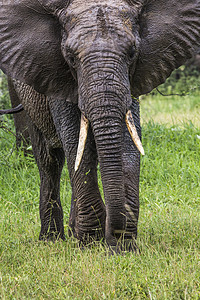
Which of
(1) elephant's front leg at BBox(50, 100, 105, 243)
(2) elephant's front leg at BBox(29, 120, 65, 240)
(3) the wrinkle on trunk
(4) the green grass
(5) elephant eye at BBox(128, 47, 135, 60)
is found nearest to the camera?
(4) the green grass

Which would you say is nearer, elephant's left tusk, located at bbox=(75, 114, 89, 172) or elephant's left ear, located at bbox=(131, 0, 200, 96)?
elephant's left tusk, located at bbox=(75, 114, 89, 172)

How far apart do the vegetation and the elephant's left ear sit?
4.03 feet

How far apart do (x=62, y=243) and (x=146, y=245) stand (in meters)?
0.79

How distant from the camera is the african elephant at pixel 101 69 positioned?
3.58 metres

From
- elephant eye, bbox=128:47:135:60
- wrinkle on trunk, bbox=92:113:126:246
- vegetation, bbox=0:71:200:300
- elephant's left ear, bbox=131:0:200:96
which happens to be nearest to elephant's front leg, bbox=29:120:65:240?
vegetation, bbox=0:71:200:300

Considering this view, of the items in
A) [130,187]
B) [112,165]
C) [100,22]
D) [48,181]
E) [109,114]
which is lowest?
[48,181]

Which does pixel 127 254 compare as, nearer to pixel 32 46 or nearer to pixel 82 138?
pixel 82 138

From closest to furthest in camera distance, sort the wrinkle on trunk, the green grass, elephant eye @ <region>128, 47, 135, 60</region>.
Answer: the green grass, the wrinkle on trunk, elephant eye @ <region>128, 47, 135, 60</region>

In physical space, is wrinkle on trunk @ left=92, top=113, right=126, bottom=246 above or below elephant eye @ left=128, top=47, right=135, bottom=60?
below

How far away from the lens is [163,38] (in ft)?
13.3

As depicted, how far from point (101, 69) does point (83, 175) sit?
1.02 m

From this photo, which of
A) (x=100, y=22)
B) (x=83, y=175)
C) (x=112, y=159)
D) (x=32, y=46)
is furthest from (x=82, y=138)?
(x=32, y=46)

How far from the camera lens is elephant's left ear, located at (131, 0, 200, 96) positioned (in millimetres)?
3975

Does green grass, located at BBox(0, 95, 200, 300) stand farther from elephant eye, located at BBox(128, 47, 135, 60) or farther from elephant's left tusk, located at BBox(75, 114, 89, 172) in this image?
elephant eye, located at BBox(128, 47, 135, 60)
